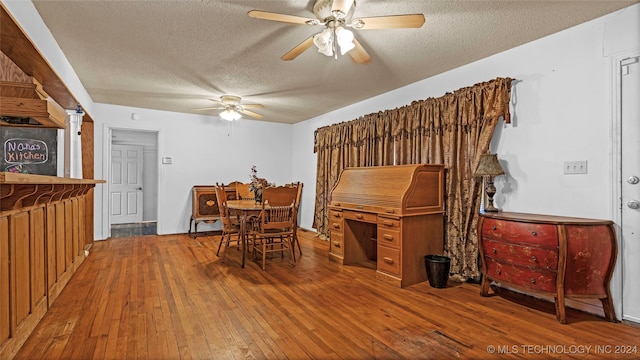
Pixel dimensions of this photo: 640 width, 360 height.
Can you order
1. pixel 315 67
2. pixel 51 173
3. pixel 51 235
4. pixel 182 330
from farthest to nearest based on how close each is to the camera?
1. pixel 51 173
2. pixel 315 67
3. pixel 51 235
4. pixel 182 330

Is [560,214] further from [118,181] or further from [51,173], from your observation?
[118,181]

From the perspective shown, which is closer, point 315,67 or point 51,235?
point 51,235

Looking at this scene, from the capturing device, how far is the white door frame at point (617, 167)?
7.80 ft

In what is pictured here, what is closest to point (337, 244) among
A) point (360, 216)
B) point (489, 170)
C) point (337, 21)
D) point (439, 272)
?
point (360, 216)

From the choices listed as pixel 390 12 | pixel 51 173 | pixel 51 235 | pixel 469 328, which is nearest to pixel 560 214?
pixel 469 328

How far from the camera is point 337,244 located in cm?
404

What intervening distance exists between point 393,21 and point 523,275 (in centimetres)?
220

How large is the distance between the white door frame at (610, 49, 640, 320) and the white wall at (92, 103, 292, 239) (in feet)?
18.5

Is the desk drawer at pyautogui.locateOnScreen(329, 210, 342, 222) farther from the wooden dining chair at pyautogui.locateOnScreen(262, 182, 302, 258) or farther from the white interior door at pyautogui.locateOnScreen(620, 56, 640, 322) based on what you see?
the white interior door at pyautogui.locateOnScreen(620, 56, 640, 322)

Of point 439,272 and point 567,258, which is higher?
point 567,258

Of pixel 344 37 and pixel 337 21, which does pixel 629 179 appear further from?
pixel 337 21

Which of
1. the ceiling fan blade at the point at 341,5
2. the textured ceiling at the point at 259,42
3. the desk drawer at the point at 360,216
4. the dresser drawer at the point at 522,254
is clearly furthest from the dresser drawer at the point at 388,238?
the ceiling fan blade at the point at 341,5

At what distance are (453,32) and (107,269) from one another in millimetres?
4397

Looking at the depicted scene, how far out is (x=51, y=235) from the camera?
2.58 meters
